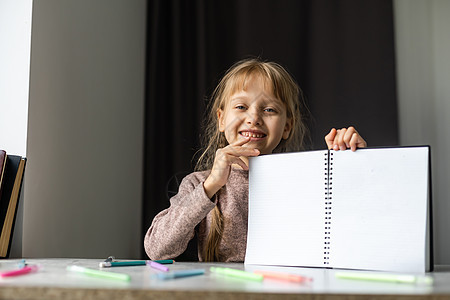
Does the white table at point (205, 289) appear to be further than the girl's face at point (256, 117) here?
No

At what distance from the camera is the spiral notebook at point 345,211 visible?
2.22ft

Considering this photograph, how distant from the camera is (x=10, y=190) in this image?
948mm

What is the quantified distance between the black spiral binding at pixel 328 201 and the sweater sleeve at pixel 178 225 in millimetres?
239

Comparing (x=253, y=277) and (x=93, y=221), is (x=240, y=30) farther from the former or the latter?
(x=253, y=277)

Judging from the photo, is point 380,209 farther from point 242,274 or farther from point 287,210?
point 242,274

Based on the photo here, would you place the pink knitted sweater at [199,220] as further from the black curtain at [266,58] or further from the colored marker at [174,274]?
the black curtain at [266,58]

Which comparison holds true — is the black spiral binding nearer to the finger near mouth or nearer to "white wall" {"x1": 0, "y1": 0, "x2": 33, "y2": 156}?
the finger near mouth

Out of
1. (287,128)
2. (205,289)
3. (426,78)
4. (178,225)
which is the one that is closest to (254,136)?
(287,128)

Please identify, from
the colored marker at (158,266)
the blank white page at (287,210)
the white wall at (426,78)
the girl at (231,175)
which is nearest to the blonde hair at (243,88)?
the girl at (231,175)

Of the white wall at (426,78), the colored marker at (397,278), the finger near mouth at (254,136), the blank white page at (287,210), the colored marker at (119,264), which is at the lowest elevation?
the colored marker at (119,264)

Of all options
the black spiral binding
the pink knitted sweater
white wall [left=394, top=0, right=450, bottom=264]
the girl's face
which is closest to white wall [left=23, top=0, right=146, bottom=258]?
the pink knitted sweater

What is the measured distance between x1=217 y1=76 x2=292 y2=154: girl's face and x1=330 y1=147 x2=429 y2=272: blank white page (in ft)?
1.09

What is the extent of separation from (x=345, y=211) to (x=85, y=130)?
74 cm

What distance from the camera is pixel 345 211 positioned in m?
0.72
